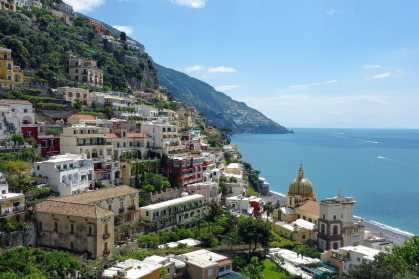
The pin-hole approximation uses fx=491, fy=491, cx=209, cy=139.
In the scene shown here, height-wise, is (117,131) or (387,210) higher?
(117,131)

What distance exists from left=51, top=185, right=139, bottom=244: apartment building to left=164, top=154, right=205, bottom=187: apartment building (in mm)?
10942

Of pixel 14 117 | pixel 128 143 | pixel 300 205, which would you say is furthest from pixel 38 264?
pixel 300 205

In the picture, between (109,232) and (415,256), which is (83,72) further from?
(415,256)

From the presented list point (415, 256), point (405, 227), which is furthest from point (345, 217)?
point (405, 227)

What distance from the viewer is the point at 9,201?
36.6 metres

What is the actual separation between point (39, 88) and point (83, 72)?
1431 centimetres

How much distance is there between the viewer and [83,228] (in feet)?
121

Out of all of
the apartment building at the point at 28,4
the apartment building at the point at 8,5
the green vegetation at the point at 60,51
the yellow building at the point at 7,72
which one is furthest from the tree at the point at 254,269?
the apartment building at the point at 28,4

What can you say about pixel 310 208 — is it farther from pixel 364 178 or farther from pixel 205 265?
pixel 364 178

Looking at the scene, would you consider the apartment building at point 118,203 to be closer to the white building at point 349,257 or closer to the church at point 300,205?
the white building at point 349,257

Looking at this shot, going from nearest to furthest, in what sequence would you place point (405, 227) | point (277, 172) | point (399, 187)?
point (405, 227) → point (399, 187) → point (277, 172)

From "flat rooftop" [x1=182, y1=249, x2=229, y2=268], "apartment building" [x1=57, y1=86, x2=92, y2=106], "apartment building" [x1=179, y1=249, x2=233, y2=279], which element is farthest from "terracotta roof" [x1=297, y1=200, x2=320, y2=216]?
"apartment building" [x1=57, y1=86, x2=92, y2=106]

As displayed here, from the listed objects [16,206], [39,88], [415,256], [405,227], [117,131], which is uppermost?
[39,88]

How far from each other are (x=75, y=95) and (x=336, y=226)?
37.3 m
